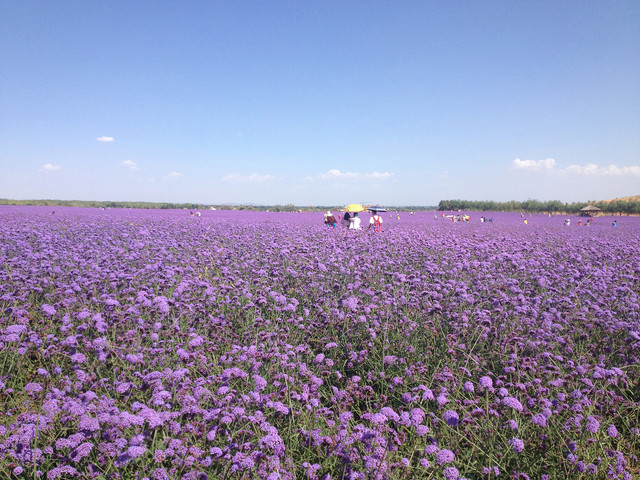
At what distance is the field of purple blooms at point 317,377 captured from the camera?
171cm

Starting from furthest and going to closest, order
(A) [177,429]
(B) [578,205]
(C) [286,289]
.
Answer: (B) [578,205] → (C) [286,289] → (A) [177,429]

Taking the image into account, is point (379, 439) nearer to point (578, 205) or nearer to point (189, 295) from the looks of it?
point (189, 295)

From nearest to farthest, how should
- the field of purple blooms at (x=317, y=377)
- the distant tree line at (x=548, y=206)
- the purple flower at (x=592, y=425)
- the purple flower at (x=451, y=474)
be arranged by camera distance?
the purple flower at (x=451, y=474)
the field of purple blooms at (x=317, y=377)
the purple flower at (x=592, y=425)
the distant tree line at (x=548, y=206)

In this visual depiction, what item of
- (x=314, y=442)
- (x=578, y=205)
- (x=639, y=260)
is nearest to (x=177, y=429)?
(x=314, y=442)

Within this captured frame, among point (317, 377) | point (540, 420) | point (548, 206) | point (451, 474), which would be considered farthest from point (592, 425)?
point (548, 206)

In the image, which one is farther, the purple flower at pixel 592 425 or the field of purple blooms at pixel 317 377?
the purple flower at pixel 592 425

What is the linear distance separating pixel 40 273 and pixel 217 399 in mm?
4012

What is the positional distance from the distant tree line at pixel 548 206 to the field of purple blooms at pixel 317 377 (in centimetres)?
6144

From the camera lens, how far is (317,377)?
109 inches

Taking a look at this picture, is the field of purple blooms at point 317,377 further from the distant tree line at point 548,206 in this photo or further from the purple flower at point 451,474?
the distant tree line at point 548,206

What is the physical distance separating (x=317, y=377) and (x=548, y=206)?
6729 centimetres

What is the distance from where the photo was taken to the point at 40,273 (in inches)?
178

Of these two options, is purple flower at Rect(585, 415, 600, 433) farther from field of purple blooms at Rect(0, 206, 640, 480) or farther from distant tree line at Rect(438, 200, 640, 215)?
distant tree line at Rect(438, 200, 640, 215)

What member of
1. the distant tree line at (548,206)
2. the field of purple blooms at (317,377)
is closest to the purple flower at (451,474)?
the field of purple blooms at (317,377)
